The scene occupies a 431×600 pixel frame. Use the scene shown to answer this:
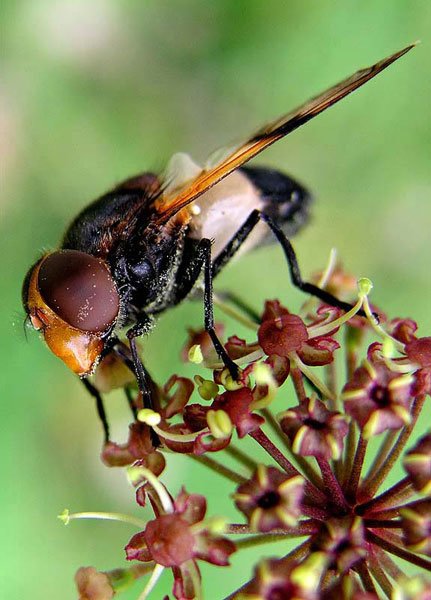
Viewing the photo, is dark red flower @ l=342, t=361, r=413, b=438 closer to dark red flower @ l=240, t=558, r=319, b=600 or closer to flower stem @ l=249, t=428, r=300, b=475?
flower stem @ l=249, t=428, r=300, b=475

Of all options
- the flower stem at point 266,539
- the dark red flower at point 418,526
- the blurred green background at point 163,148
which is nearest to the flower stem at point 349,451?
the flower stem at point 266,539

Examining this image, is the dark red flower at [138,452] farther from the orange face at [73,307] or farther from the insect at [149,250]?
the orange face at [73,307]

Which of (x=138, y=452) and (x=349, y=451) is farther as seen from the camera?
(x=138, y=452)

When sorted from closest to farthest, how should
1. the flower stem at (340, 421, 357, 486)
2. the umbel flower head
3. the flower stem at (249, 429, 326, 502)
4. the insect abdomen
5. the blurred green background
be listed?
the umbel flower head < the flower stem at (249, 429, 326, 502) < the flower stem at (340, 421, 357, 486) < the insect abdomen < the blurred green background

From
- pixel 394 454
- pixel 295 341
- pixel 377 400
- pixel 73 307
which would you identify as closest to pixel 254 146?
pixel 295 341

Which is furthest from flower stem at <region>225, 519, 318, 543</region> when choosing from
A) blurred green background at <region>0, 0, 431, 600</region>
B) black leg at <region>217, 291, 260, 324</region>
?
blurred green background at <region>0, 0, 431, 600</region>

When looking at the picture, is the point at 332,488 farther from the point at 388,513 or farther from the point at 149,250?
the point at 149,250

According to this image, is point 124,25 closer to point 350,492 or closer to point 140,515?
point 140,515
